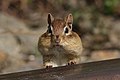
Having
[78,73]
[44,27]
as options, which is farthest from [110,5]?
[78,73]

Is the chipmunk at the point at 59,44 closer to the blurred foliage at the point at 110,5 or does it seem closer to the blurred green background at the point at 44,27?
the blurred green background at the point at 44,27

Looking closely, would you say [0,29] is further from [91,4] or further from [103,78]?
[103,78]

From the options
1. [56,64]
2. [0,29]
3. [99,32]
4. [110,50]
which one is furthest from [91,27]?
[56,64]

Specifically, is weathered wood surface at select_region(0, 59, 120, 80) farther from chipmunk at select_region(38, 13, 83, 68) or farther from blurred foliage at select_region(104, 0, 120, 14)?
blurred foliage at select_region(104, 0, 120, 14)

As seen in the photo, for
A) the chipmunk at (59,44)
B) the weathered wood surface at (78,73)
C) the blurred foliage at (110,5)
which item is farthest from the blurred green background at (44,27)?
the weathered wood surface at (78,73)

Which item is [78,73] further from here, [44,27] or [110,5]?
[110,5]

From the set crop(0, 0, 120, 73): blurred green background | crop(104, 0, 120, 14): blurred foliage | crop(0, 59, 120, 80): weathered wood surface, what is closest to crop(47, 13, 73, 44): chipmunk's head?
crop(0, 59, 120, 80): weathered wood surface

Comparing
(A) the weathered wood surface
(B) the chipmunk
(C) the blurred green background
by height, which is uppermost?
(C) the blurred green background
